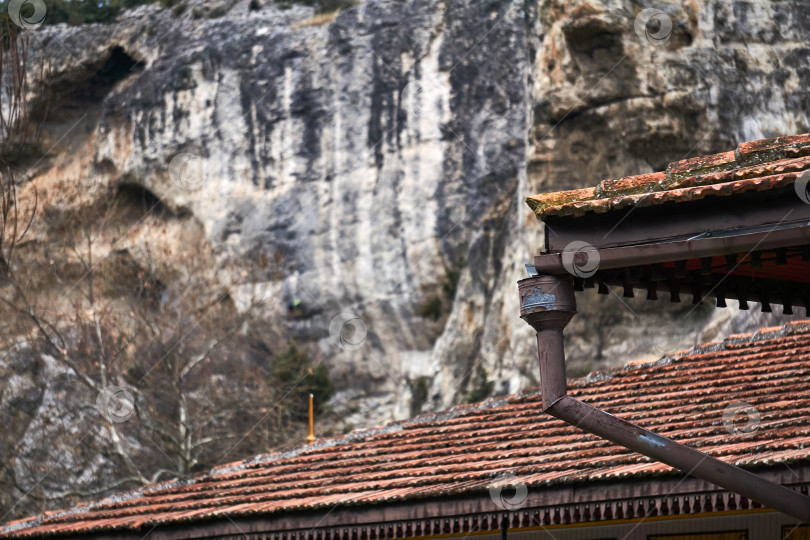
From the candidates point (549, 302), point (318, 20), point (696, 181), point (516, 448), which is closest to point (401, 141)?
point (318, 20)

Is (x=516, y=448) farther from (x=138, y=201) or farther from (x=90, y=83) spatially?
(x=90, y=83)

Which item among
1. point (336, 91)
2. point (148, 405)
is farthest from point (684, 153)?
point (336, 91)

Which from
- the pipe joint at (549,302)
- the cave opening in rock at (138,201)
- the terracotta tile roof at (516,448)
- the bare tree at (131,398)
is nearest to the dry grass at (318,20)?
the cave opening in rock at (138,201)

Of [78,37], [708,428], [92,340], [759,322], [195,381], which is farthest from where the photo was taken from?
[78,37]

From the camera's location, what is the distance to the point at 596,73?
29.2 metres

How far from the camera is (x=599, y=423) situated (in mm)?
5852

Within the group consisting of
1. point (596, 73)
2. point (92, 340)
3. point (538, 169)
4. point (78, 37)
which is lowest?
point (92, 340)

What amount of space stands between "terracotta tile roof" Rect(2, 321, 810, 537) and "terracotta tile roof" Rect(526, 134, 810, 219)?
1.53 m

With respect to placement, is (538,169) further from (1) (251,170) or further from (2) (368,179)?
(1) (251,170)

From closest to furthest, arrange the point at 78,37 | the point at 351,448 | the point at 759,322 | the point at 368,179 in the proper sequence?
1. the point at 351,448
2. the point at 759,322
3. the point at 368,179
4. the point at 78,37

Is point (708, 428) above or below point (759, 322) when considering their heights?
above

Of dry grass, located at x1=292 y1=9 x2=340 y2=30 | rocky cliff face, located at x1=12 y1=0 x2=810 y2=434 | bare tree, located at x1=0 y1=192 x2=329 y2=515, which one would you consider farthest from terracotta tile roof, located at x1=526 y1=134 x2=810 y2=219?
dry grass, located at x1=292 y1=9 x2=340 y2=30

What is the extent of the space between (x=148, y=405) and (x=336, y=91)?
18.2 m

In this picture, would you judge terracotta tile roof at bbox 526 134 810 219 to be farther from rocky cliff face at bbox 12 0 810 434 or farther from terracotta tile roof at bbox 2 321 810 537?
rocky cliff face at bbox 12 0 810 434
